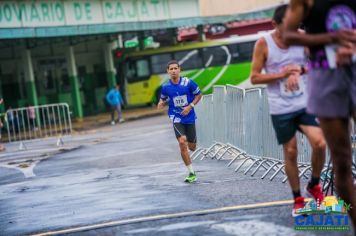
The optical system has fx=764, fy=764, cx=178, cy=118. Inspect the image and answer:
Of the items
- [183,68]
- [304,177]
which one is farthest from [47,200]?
[183,68]

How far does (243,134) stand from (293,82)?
5978 millimetres

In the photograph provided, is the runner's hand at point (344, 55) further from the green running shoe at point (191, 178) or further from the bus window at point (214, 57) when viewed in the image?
the bus window at point (214, 57)

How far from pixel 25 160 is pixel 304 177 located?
10360mm

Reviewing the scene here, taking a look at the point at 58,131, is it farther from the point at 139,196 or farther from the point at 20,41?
the point at 139,196

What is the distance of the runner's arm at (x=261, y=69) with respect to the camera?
6.62 metres

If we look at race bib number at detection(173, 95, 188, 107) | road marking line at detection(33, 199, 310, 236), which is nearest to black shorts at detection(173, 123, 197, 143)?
race bib number at detection(173, 95, 188, 107)

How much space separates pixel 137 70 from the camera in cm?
4072

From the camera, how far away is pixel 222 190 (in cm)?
918

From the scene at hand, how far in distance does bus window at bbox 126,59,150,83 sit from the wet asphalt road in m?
23.4

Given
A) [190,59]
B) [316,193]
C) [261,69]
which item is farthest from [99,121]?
[316,193]

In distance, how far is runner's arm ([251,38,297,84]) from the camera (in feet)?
21.7

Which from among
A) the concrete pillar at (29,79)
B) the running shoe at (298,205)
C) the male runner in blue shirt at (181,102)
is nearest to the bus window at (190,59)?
the concrete pillar at (29,79)

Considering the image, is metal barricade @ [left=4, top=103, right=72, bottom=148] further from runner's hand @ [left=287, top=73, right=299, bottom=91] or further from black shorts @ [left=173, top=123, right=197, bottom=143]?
runner's hand @ [left=287, top=73, right=299, bottom=91]

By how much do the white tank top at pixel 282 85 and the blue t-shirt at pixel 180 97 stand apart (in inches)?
178
